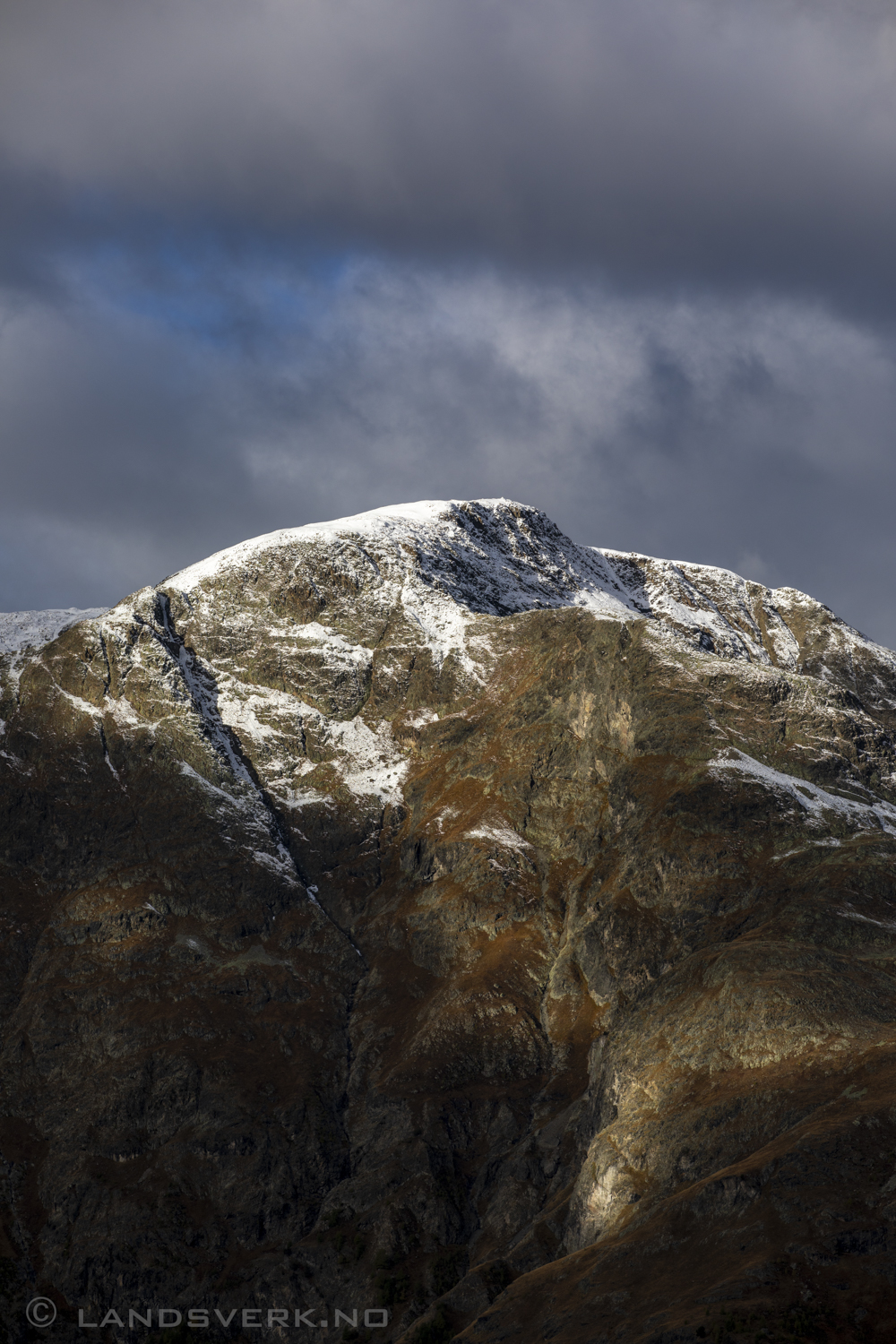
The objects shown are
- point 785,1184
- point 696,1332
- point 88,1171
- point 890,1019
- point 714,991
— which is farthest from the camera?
point 88,1171

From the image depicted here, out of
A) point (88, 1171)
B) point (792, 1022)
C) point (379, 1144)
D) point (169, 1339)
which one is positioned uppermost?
point (792, 1022)

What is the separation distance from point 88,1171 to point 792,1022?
114565 millimetres

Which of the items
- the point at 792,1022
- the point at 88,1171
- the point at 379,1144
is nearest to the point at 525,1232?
the point at 379,1144

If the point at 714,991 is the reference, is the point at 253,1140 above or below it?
below

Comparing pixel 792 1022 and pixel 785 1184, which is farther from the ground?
pixel 792 1022

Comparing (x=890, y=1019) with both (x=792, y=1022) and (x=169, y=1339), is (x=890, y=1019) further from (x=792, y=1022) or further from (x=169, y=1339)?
(x=169, y=1339)

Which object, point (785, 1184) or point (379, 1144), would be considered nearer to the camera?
point (785, 1184)

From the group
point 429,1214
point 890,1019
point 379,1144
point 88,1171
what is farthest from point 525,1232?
point 88,1171

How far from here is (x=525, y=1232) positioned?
171125 millimetres

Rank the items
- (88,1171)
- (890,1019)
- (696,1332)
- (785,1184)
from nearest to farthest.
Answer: (696,1332) → (785,1184) → (890,1019) → (88,1171)

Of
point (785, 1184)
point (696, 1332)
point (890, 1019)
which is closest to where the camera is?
point (696, 1332)

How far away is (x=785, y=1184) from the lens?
429 ft

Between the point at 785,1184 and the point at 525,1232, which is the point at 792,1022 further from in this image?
the point at 525,1232

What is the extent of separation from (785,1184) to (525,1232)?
5369 centimetres
